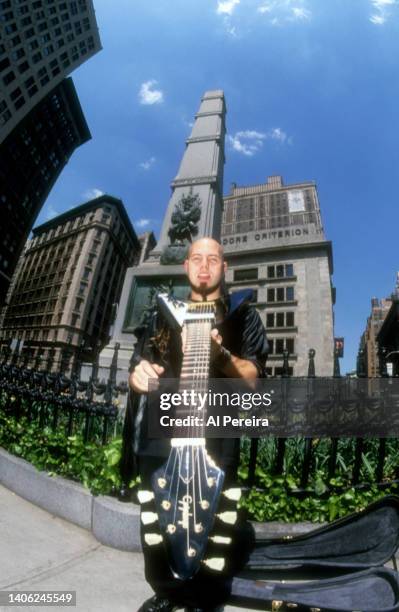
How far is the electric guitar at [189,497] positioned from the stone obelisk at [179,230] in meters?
4.26

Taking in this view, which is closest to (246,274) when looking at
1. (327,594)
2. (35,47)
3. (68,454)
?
(68,454)

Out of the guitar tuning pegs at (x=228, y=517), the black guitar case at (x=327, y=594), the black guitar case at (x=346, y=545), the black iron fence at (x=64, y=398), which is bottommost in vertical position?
the black guitar case at (x=327, y=594)

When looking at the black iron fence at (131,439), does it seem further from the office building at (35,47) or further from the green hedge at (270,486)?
the office building at (35,47)

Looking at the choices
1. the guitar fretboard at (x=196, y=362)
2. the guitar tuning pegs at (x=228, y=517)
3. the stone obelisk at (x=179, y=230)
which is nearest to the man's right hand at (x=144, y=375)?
the guitar fretboard at (x=196, y=362)

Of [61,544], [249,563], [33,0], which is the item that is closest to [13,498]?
[61,544]

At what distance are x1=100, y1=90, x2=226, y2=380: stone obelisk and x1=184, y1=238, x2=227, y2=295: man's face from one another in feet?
11.9

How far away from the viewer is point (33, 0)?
4238cm

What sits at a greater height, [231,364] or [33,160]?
[33,160]

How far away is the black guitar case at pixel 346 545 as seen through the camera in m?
1.37

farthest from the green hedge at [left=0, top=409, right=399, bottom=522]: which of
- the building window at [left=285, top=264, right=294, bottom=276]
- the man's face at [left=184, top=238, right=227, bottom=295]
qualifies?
the building window at [left=285, top=264, right=294, bottom=276]

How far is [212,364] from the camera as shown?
1.53 metres

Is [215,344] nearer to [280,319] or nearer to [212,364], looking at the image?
[212,364]

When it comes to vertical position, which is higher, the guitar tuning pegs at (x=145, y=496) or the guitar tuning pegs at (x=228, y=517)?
the guitar tuning pegs at (x=145, y=496)

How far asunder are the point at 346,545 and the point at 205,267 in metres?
1.56
